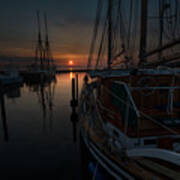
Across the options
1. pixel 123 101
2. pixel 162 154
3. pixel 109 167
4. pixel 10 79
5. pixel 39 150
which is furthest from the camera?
pixel 10 79

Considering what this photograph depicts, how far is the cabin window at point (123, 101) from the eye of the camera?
137 inches

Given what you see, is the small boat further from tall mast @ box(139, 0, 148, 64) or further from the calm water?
tall mast @ box(139, 0, 148, 64)

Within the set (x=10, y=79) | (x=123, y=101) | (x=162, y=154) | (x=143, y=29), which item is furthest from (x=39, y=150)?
(x=10, y=79)

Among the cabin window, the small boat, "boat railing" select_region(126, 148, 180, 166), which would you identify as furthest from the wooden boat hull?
the small boat

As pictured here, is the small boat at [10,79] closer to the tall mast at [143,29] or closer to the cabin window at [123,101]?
the tall mast at [143,29]

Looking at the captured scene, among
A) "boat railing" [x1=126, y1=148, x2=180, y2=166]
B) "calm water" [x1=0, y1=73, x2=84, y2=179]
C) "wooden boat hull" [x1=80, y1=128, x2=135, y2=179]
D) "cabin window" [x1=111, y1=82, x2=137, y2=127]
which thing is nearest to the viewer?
"boat railing" [x1=126, y1=148, x2=180, y2=166]

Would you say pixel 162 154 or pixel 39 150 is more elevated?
pixel 162 154

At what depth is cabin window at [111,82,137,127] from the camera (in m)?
3.48

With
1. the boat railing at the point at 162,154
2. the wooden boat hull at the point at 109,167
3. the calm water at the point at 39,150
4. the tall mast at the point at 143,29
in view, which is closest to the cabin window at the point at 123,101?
the boat railing at the point at 162,154

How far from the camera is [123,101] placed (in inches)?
131

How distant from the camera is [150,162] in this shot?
287 cm

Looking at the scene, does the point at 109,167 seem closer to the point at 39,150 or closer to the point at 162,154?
the point at 162,154

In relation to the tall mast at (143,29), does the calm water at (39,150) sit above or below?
below

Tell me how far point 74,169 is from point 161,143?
15.2 feet
